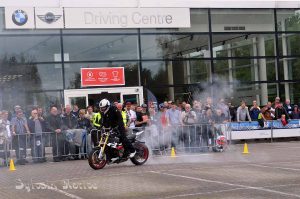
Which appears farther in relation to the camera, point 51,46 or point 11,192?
point 51,46

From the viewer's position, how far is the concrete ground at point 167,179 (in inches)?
381

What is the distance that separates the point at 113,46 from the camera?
24.6m

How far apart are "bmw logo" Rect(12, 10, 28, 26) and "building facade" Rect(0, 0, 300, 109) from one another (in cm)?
40

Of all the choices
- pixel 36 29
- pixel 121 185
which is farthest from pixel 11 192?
pixel 36 29

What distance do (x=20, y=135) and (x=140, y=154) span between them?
410cm

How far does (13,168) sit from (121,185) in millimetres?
5362

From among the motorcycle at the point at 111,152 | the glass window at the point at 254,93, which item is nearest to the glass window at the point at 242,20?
the glass window at the point at 254,93

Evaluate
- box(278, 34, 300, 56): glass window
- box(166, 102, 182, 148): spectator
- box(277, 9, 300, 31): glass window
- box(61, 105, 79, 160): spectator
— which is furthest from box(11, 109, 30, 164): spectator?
box(277, 9, 300, 31): glass window

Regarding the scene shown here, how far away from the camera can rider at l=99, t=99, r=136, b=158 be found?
14398 millimetres

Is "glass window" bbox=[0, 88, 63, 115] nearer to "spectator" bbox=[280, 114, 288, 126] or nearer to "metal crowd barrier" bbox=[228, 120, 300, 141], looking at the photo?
"metal crowd barrier" bbox=[228, 120, 300, 141]

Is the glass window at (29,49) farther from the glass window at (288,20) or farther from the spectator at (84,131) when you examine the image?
the glass window at (288,20)

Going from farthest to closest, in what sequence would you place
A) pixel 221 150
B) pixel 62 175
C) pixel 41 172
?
pixel 221 150 → pixel 41 172 → pixel 62 175

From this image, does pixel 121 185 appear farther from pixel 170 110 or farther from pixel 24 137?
pixel 170 110

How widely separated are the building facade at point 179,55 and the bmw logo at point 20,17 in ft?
1.32
